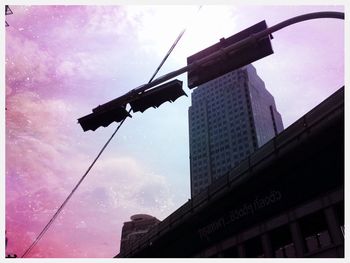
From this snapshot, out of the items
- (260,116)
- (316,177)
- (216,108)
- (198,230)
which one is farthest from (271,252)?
(216,108)

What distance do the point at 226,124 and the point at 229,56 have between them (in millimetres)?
163123

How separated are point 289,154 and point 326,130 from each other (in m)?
2.40

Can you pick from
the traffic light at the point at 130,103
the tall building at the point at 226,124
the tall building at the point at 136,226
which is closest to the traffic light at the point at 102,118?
the traffic light at the point at 130,103

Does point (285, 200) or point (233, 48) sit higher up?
point (285, 200)

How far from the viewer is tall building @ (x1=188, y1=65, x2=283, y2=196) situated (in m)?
154

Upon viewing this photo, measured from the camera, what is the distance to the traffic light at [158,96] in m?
5.55

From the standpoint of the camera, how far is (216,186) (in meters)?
21.9

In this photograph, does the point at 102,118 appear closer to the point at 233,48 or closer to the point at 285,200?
the point at 233,48

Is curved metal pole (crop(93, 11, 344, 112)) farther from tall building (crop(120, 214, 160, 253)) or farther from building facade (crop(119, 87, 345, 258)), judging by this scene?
tall building (crop(120, 214, 160, 253))

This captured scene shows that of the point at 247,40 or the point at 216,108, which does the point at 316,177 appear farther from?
the point at 216,108

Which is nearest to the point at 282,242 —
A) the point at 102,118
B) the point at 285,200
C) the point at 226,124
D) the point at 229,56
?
the point at 285,200

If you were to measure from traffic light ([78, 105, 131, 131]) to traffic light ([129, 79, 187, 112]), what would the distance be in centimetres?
23

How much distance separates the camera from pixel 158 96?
18.6 feet

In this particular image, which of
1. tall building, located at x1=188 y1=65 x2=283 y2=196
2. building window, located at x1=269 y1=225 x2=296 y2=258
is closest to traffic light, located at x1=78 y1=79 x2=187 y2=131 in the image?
building window, located at x1=269 y1=225 x2=296 y2=258
